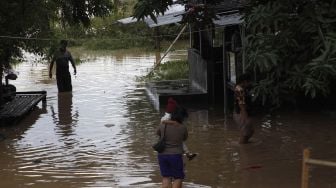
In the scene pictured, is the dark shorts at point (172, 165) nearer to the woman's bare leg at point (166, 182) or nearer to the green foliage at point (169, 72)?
the woman's bare leg at point (166, 182)

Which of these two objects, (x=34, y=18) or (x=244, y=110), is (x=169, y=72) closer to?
(x=34, y=18)

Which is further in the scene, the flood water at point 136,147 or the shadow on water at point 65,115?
the shadow on water at point 65,115

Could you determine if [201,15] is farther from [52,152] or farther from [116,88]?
[116,88]

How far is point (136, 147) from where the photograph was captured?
1050cm

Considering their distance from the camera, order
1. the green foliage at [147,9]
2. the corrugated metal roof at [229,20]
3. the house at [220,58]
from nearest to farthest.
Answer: the green foliage at [147,9] → the corrugated metal roof at [229,20] → the house at [220,58]

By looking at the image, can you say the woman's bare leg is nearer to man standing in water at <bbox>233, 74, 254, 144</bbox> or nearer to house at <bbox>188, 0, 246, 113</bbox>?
man standing in water at <bbox>233, 74, 254, 144</bbox>

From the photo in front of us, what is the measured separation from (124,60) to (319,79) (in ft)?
84.7

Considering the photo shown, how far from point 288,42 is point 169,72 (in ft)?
55.4

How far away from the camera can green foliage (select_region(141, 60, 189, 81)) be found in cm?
2124

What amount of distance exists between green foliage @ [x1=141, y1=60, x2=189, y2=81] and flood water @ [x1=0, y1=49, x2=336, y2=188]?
13.1ft

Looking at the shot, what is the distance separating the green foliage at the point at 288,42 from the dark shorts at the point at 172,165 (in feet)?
5.44

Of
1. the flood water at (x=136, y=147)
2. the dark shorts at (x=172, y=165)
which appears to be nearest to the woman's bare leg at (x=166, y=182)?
the dark shorts at (x=172, y=165)

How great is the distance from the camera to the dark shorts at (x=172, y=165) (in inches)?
277

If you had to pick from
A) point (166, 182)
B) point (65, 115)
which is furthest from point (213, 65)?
point (166, 182)
